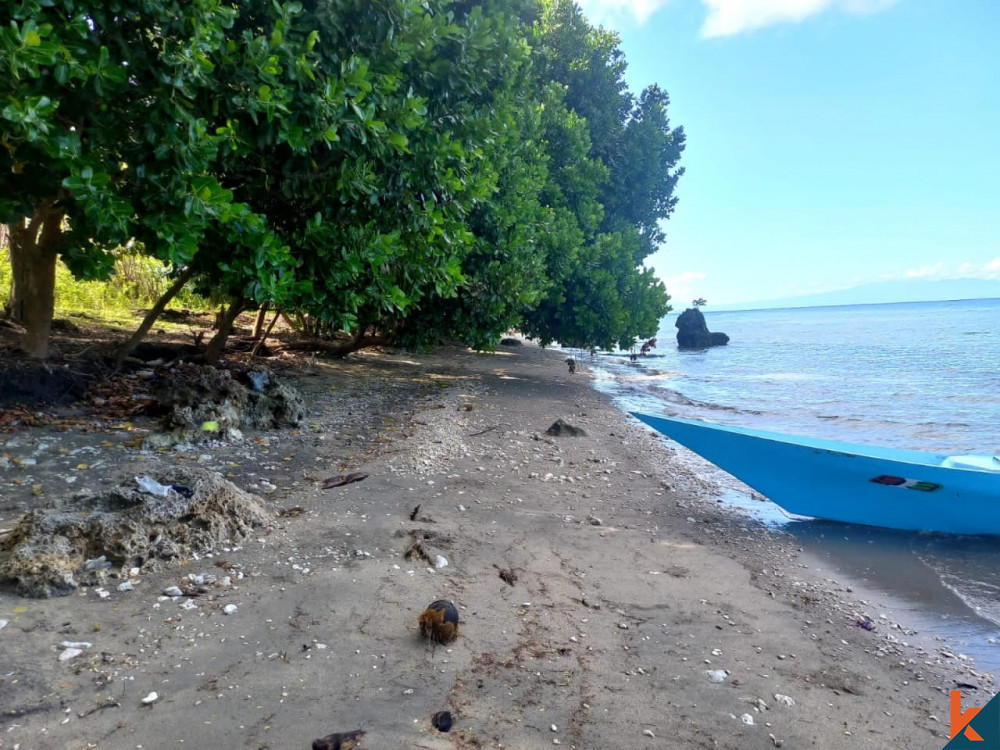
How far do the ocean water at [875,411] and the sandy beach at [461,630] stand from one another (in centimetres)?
51

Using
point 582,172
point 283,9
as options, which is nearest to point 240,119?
point 283,9

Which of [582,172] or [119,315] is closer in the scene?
[582,172]

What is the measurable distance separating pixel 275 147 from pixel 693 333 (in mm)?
36362

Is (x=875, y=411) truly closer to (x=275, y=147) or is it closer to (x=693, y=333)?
(x=275, y=147)

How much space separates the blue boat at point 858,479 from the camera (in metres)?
5.95

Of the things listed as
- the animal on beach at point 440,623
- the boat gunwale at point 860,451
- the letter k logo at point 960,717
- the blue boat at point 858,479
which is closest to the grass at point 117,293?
the boat gunwale at point 860,451

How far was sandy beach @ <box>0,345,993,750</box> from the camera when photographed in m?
2.69

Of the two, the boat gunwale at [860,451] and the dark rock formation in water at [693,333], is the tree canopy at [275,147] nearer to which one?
the boat gunwale at [860,451]

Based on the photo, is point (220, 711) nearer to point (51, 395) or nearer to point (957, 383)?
point (51, 395)

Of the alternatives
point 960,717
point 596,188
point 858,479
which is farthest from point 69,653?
point 596,188

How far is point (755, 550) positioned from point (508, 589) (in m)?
2.53

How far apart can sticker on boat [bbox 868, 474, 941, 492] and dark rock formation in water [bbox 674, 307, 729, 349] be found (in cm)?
3347

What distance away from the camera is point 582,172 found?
14.1 m

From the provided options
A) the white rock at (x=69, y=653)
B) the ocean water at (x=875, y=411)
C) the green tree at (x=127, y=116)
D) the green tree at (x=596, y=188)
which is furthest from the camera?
the green tree at (x=596, y=188)
